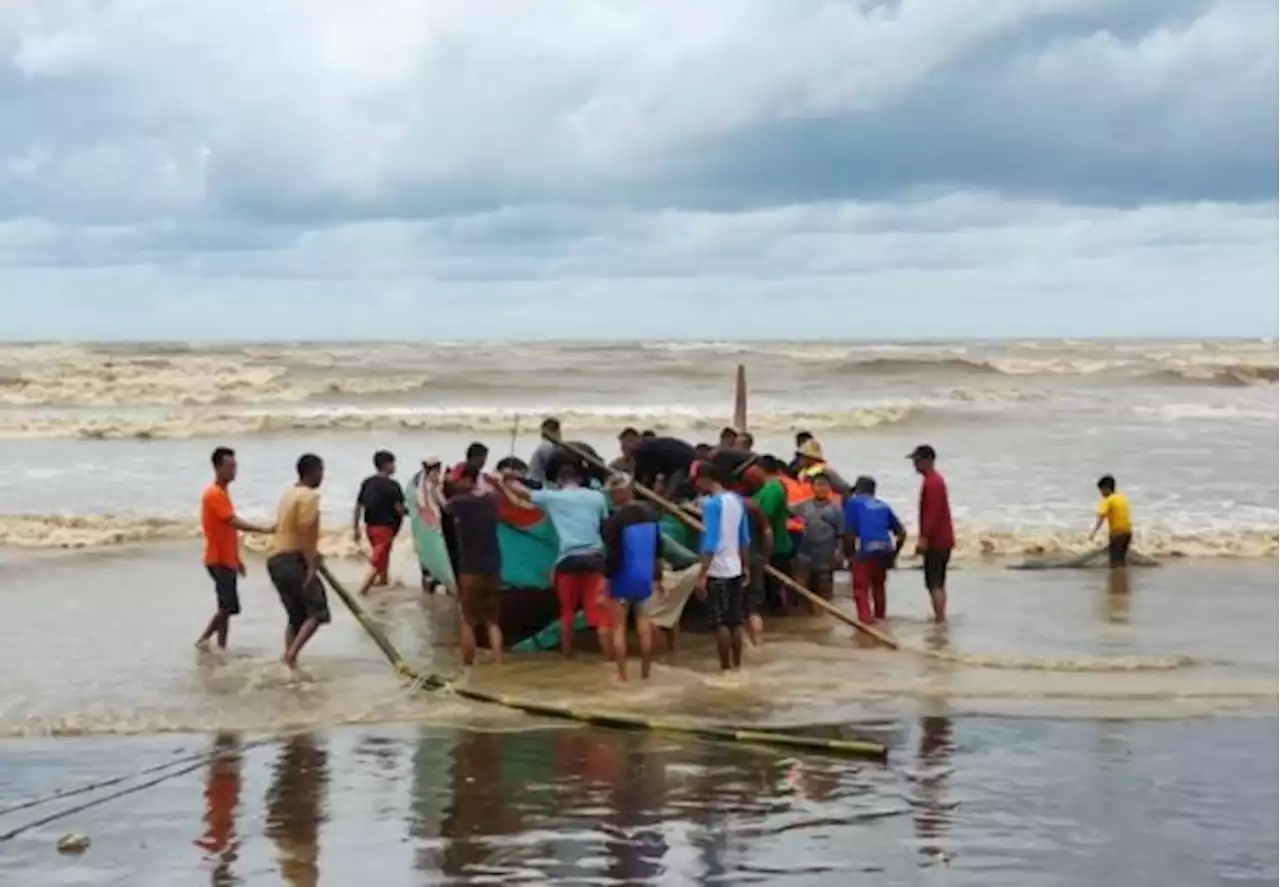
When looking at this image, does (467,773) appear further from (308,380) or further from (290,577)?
(308,380)

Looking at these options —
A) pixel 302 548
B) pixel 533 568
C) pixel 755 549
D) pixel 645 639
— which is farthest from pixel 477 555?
pixel 755 549

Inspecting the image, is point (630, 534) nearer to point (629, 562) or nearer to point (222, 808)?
point (629, 562)

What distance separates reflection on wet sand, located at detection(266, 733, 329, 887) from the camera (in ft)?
23.9

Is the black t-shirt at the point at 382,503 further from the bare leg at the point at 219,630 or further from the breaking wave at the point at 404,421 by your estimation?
the breaking wave at the point at 404,421

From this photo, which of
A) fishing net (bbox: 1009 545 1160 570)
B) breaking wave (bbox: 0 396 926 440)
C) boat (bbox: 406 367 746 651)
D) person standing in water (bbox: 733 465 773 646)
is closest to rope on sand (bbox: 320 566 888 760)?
boat (bbox: 406 367 746 651)

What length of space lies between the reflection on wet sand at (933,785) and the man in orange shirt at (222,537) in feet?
18.3

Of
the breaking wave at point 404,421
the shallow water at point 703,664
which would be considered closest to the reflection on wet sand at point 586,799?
the shallow water at point 703,664

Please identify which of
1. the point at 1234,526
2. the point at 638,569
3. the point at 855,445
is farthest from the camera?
the point at 855,445

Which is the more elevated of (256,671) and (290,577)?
(290,577)

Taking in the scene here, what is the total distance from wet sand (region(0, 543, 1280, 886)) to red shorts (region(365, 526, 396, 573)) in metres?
1.89

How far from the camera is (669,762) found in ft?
30.1

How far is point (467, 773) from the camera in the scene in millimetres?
8961

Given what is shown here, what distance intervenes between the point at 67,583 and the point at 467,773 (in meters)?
10.3

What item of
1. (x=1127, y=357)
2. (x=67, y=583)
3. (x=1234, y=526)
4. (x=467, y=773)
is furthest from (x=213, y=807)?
(x=1127, y=357)
